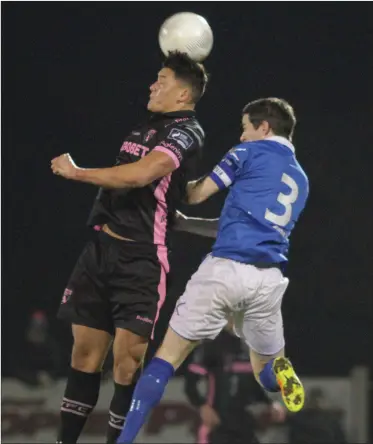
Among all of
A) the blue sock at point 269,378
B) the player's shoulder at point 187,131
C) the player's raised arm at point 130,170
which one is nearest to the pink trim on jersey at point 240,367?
the blue sock at point 269,378

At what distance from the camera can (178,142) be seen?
10.2 feet

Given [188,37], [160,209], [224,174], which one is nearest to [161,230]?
[160,209]

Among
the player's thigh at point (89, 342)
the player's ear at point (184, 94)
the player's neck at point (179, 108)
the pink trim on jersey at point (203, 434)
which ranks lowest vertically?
the player's thigh at point (89, 342)

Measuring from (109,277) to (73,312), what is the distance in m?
0.17

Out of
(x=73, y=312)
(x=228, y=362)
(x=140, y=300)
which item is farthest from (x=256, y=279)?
(x=228, y=362)

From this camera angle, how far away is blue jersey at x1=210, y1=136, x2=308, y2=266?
3.14 metres

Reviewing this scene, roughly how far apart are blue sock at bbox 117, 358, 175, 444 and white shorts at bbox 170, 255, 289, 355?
0.14 m

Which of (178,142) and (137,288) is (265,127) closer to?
(178,142)

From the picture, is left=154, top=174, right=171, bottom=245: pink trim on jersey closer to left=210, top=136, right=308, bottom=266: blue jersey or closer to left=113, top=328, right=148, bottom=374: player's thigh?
left=210, top=136, right=308, bottom=266: blue jersey

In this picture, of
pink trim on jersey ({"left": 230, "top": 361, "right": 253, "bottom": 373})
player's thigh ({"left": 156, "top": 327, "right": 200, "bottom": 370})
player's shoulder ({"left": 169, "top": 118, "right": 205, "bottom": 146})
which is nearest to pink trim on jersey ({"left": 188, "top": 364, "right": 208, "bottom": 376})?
pink trim on jersey ({"left": 230, "top": 361, "right": 253, "bottom": 373})

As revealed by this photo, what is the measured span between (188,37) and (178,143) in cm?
53

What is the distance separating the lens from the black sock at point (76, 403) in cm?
317

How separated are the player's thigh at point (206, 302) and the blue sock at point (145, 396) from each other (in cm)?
14

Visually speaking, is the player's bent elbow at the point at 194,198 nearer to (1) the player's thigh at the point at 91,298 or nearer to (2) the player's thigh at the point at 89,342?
(1) the player's thigh at the point at 91,298
